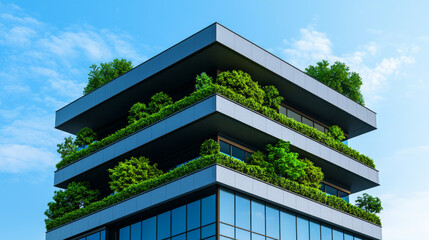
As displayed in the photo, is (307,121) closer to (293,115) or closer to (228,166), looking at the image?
(293,115)

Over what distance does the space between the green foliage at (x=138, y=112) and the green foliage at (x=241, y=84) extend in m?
7.33

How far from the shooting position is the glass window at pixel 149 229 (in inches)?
1772

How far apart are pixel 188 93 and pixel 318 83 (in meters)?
9.59

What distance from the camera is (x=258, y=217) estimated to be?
42812 mm

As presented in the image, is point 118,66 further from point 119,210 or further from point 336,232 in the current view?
point 336,232

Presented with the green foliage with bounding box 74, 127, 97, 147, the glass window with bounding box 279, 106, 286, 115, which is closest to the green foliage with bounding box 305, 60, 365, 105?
the glass window with bounding box 279, 106, 286, 115

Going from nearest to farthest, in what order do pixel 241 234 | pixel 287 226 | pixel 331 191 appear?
1. pixel 241 234
2. pixel 287 226
3. pixel 331 191

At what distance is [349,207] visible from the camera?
164ft

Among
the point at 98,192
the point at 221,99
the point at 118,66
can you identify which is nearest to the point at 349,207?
the point at 221,99

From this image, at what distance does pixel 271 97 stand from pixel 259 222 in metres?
9.65

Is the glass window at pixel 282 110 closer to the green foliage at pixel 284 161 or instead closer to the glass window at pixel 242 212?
the green foliage at pixel 284 161

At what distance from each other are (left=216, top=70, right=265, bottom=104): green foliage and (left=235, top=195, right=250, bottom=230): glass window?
7.53 meters

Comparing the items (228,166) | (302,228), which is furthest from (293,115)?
(228,166)

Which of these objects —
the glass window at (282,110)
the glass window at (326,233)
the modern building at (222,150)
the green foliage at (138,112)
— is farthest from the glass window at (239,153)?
the green foliage at (138,112)
